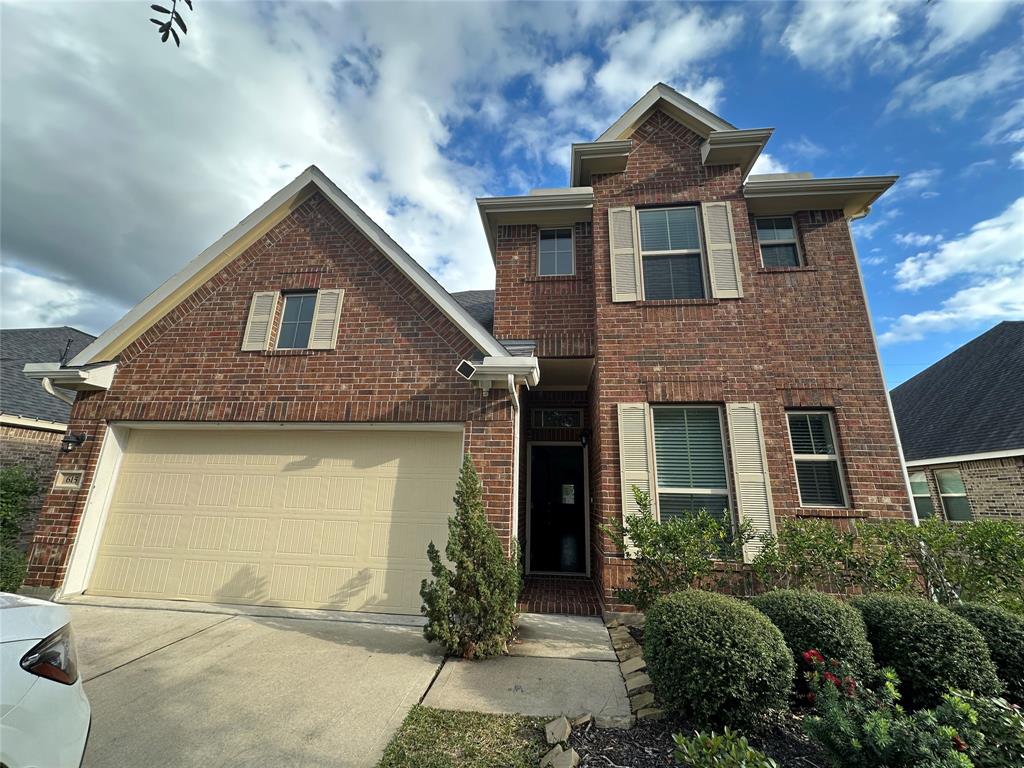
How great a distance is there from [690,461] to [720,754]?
166 inches

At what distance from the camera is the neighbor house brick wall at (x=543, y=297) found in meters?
7.20

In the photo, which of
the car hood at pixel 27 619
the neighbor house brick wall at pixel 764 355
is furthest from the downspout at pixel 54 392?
the neighbor house brick wall at pixel 764 355

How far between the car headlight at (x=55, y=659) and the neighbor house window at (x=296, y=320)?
4.98 m

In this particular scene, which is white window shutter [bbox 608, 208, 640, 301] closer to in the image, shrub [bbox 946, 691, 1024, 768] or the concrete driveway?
shrub [bbox 946, 691, 1024, 768]

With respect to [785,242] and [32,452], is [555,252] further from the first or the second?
[32,452]

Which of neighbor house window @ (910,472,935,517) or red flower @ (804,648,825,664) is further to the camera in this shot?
neighbor house window @ (910,472,935,517)

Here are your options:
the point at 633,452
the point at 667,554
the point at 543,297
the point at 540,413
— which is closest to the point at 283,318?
the point at 543,297

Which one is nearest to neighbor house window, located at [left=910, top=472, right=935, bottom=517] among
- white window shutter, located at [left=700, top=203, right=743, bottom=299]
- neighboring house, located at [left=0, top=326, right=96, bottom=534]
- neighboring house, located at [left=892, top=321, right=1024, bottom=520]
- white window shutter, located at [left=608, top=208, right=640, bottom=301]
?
neighboring house, located at [left=892, top=321, right=1024, bottom=520]

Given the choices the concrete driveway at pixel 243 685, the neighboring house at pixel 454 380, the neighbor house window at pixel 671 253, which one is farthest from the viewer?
the neighbor house window at pixel 671 253

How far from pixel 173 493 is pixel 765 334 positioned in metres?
9.38

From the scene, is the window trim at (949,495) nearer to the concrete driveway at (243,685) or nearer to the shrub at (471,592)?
the shrub at (471,592)

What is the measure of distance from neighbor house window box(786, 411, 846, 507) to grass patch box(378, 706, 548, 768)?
5.19 meters

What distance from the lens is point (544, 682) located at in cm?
378

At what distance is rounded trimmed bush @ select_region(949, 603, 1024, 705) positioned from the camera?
326 cm
